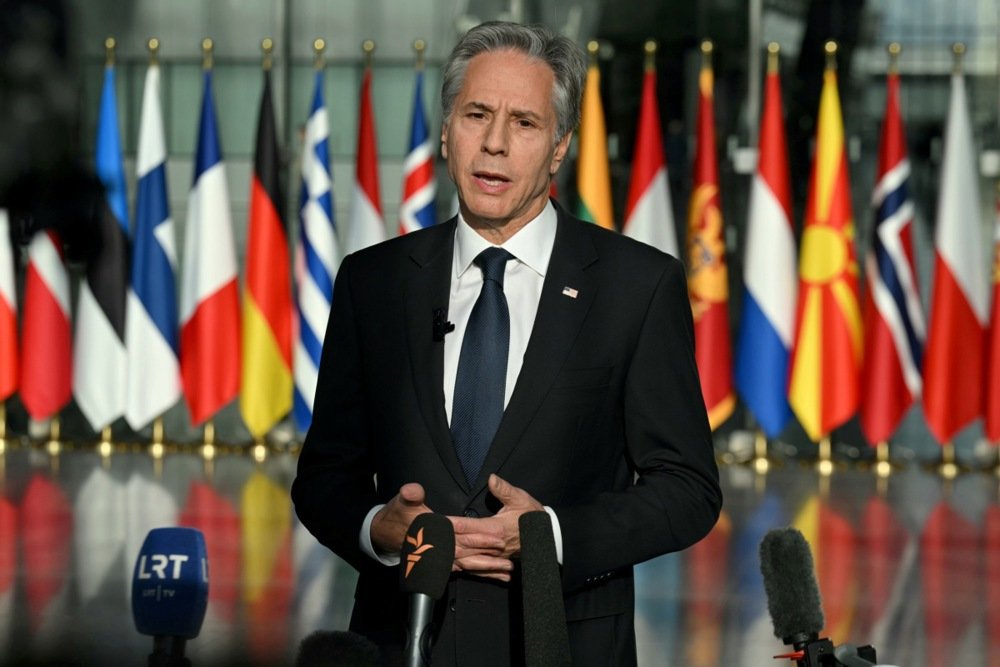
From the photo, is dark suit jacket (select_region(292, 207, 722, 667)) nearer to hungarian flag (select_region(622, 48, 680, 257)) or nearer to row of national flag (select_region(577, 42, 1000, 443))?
row of national flag (select_region(577, 42, 1000, 443))

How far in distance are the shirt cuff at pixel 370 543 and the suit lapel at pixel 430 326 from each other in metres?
0.12

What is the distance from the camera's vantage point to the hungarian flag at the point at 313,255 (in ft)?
37.4

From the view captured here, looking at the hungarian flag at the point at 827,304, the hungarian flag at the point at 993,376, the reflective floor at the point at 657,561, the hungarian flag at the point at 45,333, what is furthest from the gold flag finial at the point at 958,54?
the hungarian flag at the point at 45,333

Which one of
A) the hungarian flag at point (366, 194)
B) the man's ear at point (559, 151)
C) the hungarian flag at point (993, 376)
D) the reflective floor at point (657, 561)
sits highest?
the hungarian flag at point (366, 194)

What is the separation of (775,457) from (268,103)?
16.4 ft

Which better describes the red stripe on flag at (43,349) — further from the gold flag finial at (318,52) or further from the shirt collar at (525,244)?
the shirt collar at (525,244)

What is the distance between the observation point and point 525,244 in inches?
84.3

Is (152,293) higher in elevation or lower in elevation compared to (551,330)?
higher

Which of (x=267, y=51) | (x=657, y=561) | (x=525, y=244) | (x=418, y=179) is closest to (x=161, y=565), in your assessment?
(x=525, y=244)

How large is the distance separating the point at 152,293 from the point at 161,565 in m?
9.42

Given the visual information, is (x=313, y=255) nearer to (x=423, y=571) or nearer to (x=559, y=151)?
(x=559, y=151)

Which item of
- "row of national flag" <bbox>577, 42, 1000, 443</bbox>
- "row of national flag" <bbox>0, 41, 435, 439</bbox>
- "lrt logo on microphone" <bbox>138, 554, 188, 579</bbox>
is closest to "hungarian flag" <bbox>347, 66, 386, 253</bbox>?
"row of national flag" <bbox>0, 41, 435, 439</bbox>

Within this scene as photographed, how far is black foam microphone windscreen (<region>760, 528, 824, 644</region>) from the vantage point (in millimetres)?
1948

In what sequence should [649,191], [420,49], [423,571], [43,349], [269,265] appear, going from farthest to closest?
[420,49], [43,349], [269,265], [649,191], [423,571]
